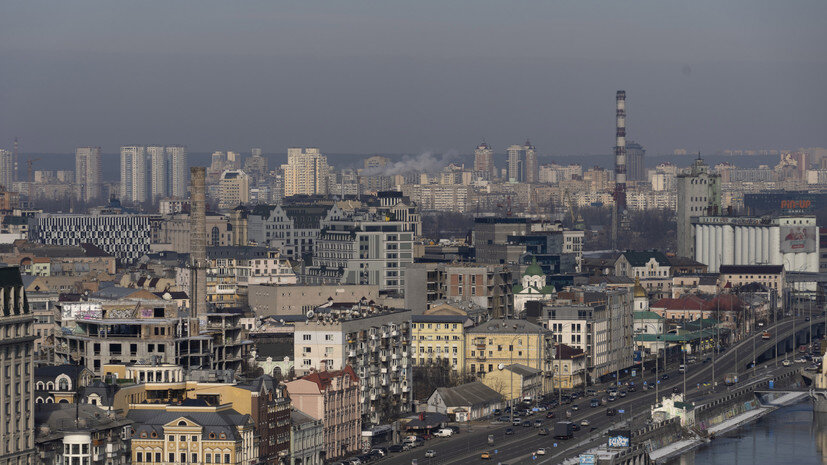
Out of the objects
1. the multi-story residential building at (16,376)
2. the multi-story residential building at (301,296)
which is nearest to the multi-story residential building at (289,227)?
the multi-story residential building at (301,296)

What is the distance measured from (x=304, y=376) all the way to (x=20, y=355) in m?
15.1

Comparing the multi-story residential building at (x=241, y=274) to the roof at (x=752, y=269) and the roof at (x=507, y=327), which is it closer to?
the roof at (x=507, y=327)

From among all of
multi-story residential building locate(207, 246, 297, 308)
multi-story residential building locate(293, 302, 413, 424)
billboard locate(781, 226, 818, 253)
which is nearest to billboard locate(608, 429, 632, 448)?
multi-story residential building locate(293, 302, 413, 424)

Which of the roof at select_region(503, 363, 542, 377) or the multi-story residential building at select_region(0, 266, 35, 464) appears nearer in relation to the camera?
the multi-story residential building at select_region(0, 266, 35, 464)

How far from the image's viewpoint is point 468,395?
84188 mm

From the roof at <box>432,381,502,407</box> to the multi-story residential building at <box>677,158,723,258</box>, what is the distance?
298 ft

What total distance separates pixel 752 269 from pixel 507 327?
5906cm

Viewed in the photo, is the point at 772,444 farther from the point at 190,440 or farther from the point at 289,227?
the point at 289,227

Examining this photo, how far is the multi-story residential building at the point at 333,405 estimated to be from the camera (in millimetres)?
70125

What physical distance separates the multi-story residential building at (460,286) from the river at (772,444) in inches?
630

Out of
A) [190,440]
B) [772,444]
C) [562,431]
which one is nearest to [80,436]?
[190,440]

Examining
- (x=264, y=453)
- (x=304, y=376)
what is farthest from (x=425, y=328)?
(x=264, y=453)

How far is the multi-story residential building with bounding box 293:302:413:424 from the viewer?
78.4 m

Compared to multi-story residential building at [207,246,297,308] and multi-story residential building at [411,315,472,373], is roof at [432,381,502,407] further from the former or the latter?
multi-story residential building at [207,246,297,308]
